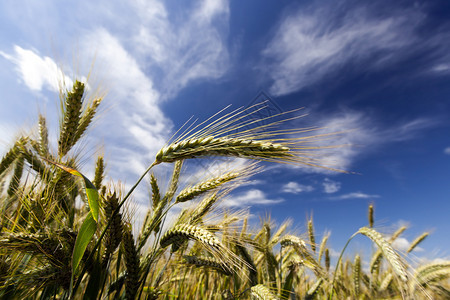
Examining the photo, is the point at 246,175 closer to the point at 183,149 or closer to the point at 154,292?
the point at 183,149

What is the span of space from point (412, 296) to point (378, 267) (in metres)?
2.61

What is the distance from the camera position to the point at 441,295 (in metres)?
3.05

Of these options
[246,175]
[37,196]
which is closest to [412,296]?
[246,175]

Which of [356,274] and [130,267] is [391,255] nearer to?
[130,267]

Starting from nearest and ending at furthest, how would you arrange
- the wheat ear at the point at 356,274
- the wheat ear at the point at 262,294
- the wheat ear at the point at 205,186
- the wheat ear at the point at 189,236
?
the wheat ear at the point at 189,236 < the wheat ear at the point at 262,294 < the wheat ear at the point at 205,186 < the wheat ear at the point at 356,274

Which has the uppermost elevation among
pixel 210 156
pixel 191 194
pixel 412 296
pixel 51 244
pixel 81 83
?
pixel 81 83

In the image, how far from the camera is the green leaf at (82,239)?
1.14 meters

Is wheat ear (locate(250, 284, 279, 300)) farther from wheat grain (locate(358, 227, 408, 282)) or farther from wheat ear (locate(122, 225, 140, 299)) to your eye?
wheat grain (locate(358, 227, 408, 282))

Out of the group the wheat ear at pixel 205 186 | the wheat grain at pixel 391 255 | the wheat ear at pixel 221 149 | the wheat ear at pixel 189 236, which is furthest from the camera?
the wheat grain at pixel 391 255

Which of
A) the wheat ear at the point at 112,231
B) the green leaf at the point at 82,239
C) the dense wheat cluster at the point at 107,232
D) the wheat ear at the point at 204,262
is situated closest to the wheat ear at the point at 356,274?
the dense wheat cluster at the point at 107,232

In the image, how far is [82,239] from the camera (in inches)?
45.8

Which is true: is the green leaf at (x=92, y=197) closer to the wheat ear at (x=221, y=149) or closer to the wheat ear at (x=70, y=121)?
the wheat ear at (x=221, y=149)

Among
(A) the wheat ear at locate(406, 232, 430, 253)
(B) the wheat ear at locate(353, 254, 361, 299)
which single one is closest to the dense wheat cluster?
(B) the wheat ear at locate(353, 254, 361, 299)

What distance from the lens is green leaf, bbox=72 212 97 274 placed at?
1.14 meters
